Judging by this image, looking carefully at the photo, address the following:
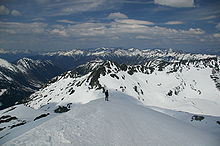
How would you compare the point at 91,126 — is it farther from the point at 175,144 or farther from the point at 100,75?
the point at 100,75

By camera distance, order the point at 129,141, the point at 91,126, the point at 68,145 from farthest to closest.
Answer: the point at 91,126, the point at 129,141, the point at 68,145

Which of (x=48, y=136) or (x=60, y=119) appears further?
(x=60, y=119)

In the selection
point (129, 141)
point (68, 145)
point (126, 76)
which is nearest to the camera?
point (68, 145)

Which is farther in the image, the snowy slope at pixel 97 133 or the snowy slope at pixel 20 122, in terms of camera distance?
the snowy slope at pixel 20 122

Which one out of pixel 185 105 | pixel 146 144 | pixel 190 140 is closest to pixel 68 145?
pixel 146 144

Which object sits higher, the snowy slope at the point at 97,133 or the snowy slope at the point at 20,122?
the snowy slope at the point at 97,133

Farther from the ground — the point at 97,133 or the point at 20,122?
the point at 97,133

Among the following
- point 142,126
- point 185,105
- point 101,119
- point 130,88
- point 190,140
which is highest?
point 101,119

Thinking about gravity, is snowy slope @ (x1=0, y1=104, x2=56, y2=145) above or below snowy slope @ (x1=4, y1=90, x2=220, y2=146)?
below

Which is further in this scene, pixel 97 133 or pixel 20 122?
pixel 20 122

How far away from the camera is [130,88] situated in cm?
16050

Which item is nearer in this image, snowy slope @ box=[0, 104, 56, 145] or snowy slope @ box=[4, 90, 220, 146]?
snowy slope @ box=[4, 90, 220, 146]

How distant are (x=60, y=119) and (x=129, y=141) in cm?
782

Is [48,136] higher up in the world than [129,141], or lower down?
higher up
